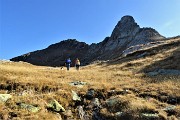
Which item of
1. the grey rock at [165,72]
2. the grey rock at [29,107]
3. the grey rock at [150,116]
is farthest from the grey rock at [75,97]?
the grey rock at [165,72]

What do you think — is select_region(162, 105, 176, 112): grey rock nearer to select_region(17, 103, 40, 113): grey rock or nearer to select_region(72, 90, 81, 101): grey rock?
select_region(72, 90, 81, 101): grey rock

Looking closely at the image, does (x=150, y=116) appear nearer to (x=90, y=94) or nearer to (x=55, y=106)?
(x=90, y=94)

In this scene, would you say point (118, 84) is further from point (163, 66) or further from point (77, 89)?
point (163, 66)

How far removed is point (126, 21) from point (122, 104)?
399 feet

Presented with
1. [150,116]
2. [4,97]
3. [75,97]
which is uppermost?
[4,97]

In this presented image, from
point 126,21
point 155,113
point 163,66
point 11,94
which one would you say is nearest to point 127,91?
point 155,113

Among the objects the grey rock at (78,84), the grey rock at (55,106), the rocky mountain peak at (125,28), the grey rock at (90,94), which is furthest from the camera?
the rocky mountain peak at (125,28)

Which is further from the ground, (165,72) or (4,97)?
(165,72)

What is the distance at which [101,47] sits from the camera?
5364 inches

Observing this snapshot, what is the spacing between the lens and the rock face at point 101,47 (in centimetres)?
10774

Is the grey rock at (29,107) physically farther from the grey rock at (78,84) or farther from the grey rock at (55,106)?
the grey rock at (78,84)

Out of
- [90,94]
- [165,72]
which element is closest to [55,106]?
[90,94]

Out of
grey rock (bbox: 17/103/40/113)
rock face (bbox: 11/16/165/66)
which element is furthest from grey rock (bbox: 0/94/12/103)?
rock face (bbox: 11/16/165/66)

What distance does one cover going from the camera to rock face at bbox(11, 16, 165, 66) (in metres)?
108
